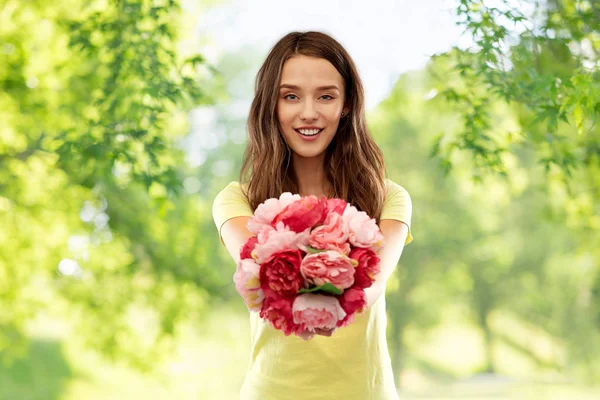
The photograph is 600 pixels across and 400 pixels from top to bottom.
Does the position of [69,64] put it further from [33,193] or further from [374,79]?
[374,79]

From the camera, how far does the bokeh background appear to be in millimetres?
5031

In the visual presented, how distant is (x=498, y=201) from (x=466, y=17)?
580 inches

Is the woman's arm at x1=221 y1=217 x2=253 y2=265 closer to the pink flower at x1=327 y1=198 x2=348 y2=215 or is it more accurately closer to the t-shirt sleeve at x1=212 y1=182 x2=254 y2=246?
the t-shirt sleeve at x1=212 y1=182 x2=254 y2=246

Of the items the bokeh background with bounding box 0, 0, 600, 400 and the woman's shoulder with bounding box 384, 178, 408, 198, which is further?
the bokeh background with bounding box 0, 0, 600, 400

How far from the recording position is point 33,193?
30.7 feet

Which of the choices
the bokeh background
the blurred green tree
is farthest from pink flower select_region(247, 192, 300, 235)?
the blurred green tree

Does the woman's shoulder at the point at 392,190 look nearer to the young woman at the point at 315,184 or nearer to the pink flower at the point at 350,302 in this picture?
the young woman at the point at 315,184

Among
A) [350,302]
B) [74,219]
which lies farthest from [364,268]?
[74,219]

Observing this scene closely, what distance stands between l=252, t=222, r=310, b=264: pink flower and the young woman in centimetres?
39

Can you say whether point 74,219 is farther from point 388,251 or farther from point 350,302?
point 350,302

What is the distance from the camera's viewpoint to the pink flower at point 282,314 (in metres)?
2.04

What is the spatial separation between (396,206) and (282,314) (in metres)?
0.72

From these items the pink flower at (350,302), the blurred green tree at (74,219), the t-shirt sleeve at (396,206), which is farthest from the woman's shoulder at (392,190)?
the blurred green tree at (74,219)

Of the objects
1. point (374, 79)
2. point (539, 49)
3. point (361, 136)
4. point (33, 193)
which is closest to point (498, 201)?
point (374, 79)
